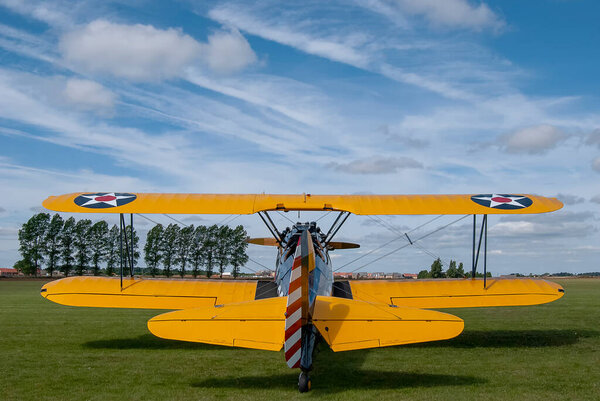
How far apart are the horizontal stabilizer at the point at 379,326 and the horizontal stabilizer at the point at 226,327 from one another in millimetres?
492

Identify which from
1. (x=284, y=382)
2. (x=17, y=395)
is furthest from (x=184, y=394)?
(x=17, y=395)

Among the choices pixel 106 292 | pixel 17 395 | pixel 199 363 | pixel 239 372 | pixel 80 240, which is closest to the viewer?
pixel 17 395

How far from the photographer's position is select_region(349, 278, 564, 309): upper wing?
30.1 feet

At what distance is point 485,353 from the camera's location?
27.6 feet

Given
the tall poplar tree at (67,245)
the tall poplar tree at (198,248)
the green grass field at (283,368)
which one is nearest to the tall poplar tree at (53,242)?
the tall poplar tree at (67,245)

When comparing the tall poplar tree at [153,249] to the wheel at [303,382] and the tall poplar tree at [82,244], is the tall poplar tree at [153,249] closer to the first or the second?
the tall poplar tree at [82,244]

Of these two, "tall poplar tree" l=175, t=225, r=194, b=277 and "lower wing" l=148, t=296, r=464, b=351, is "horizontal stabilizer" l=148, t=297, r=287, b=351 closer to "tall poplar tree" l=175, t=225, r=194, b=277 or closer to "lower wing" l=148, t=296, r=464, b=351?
"lower wing" l=148, t=296, r=464, b=351

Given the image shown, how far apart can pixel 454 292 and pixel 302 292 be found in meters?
4.69

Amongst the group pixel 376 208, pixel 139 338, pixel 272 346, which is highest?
pixel 376 208

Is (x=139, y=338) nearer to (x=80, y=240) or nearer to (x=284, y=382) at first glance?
(x=284, y=382)

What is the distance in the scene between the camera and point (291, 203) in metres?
8.45

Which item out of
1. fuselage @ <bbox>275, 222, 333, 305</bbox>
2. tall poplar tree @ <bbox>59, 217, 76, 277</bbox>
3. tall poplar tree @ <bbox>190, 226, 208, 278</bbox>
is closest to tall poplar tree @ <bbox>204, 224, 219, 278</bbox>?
tall poplar tree @ <bbox>190, 226, 208, 278</bbox>

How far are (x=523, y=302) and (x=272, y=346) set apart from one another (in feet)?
18.2

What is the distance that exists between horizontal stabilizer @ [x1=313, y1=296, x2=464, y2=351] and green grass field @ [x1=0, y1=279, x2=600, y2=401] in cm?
Result: 69
